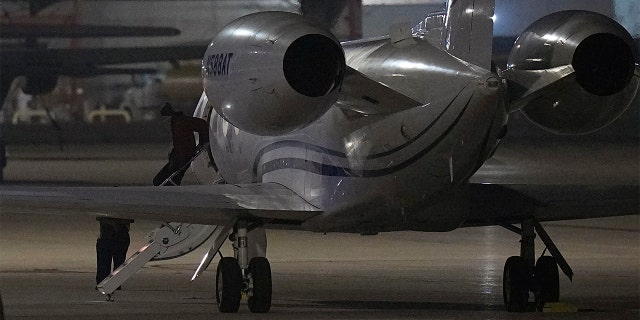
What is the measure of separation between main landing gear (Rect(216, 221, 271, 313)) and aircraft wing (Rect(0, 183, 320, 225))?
0.33m

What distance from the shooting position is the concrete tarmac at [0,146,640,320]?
679 inches

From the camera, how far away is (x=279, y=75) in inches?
599

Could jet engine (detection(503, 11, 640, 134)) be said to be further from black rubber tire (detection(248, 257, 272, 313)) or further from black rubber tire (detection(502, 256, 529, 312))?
black rubber tire (detection(248, 257, 272, 313))

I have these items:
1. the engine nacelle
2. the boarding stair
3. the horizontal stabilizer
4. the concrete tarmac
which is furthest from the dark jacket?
the engine nacelle

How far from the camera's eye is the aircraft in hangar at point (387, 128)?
1550 centimetres

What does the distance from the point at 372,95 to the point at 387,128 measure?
0.42 m

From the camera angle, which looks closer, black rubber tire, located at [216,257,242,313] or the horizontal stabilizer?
the horizontal stabilizer

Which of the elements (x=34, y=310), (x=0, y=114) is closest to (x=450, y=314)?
(x=34, y=310)

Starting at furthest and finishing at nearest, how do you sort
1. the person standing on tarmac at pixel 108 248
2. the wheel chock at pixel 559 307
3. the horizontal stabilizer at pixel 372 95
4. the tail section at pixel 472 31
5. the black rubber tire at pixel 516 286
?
the person standing on tarmac at pixel 108 248 → the black rubber tire at pixel 516 286 → the wheel chock at pixel 559 307 → the tail section at pixel 472 31 → the horizontal stabilizer at pixel 372 95

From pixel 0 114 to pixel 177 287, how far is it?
22.0 metres

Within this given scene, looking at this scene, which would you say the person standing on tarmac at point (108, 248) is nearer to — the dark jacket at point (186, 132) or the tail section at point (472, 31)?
the dark jacket at point (186, 132)

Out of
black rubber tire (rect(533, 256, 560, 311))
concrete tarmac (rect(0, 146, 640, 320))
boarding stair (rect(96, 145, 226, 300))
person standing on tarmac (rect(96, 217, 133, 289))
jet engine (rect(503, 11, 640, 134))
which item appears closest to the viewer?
jet engine (rect(503, 11, 640, 134))

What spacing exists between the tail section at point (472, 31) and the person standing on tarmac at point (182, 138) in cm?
519

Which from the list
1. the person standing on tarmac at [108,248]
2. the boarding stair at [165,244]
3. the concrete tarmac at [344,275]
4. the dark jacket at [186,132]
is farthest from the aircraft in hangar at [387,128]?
the dark jacket at [186,132]
